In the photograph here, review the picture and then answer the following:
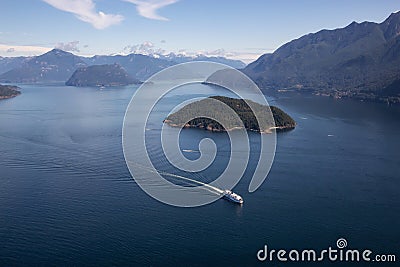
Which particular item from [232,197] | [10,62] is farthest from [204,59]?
[232,197]

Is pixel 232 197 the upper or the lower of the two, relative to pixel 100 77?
lower

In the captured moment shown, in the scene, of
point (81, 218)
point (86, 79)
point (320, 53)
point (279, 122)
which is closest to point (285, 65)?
point (320, 53)

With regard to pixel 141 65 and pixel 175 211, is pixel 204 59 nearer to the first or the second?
pixel 141 65

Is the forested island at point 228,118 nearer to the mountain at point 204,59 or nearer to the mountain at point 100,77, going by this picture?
the mountain at point 100,77

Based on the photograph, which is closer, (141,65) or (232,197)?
(232,197)

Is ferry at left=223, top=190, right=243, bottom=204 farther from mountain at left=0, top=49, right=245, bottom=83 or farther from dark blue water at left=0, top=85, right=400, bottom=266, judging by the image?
mountain at left=0, top=49, right=245, bottom=83

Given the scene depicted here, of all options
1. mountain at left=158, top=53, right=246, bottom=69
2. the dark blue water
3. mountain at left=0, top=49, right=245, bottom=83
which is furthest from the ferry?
mountain at left=158, top=53, right=246, bottom=69
